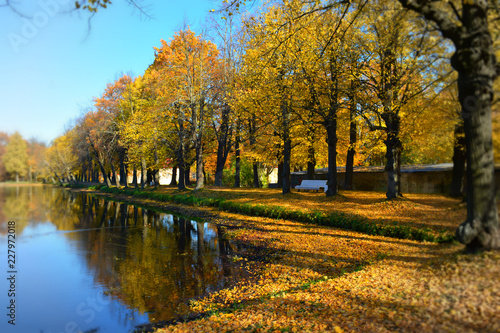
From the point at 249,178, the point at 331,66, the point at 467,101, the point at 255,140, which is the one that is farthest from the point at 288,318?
the point at 249,178

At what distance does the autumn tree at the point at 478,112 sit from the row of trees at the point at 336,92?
0.02 metres

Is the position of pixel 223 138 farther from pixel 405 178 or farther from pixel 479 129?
pixel 479 129

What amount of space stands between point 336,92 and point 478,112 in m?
9.50

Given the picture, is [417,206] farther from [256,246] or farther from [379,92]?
[256,246]

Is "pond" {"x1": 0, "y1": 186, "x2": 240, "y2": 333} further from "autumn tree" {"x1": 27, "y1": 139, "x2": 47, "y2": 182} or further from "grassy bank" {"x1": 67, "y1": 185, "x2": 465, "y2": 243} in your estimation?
"autumn tree" {"x1": 27, "y1": 139, "x2": 47, "y2": 182}

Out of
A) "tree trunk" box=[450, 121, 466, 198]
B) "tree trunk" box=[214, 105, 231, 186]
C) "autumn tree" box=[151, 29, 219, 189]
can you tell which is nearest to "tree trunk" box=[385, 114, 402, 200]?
"tree trunk" box=[450, 121, 466, 198]

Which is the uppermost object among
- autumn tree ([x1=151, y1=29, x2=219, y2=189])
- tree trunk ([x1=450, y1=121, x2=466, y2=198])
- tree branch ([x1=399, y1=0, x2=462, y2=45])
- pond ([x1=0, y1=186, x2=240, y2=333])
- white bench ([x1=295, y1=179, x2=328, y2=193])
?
autumn tree ([x1=151, y1=29, x2=219, y2=189])

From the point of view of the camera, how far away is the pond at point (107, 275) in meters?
5.66

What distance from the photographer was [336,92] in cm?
1404

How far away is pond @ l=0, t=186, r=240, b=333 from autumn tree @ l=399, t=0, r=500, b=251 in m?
4.98

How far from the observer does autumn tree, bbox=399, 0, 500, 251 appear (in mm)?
4773

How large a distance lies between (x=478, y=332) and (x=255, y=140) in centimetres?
2306

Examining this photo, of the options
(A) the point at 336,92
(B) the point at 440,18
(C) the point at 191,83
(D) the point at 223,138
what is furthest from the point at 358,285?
Result: (D) the point at 223,138

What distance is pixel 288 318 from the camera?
451cm
